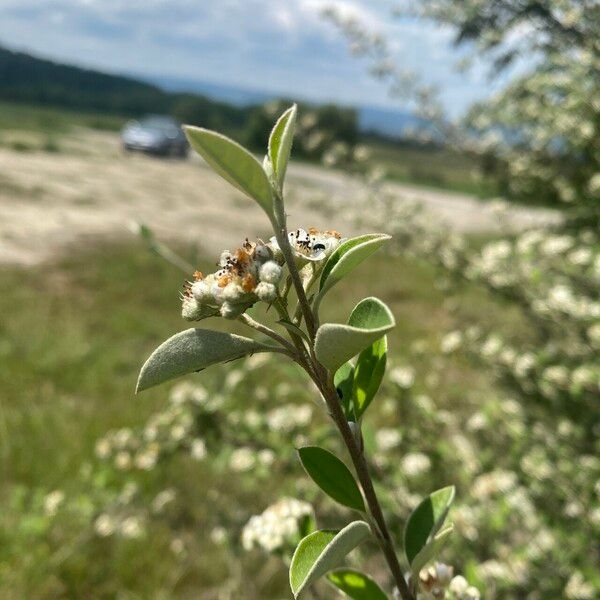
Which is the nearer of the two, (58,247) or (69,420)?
(69,420)

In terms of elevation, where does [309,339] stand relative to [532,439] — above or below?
above

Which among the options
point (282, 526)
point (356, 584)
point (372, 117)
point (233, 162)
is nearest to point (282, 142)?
point (233, 162)

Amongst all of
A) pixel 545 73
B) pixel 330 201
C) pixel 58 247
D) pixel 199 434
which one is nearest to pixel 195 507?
pixel 199 434

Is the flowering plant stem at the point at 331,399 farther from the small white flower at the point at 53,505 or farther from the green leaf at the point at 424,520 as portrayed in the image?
the small white flower at the point at 53,505

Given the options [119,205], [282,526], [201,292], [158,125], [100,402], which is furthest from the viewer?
[158,125]

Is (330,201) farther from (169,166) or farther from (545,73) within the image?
(169,166)

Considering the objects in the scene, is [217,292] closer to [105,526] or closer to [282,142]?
[282,142]
